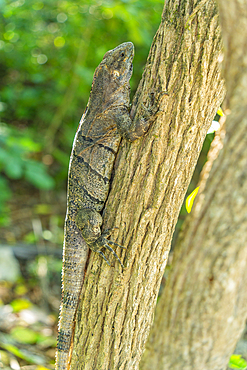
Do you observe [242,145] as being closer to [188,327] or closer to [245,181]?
[245,181]

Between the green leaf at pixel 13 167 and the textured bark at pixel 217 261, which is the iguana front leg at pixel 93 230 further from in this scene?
the green leaf at pixel 13 167

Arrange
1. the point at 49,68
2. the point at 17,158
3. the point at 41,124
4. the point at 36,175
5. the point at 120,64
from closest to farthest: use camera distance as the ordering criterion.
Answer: the point at 120,64
the point at 17,158
the point at 36,175
the point at 49,68
the point at 41,124

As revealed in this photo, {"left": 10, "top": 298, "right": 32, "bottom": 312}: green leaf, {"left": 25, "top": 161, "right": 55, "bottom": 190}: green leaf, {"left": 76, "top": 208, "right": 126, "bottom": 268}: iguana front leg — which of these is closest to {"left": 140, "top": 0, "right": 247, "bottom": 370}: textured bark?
{"left": 76, "top": 208, "right": 126, "bottom": 268}: iguana front leg

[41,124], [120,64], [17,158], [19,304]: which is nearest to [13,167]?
[17,158]

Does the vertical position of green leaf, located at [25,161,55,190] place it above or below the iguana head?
below

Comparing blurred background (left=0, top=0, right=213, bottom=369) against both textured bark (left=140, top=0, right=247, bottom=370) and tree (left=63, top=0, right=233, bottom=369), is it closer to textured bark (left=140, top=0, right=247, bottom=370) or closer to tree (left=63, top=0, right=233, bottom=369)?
tree (left=63, top=0, right=233, bottom=369)

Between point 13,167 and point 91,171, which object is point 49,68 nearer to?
point 13,167

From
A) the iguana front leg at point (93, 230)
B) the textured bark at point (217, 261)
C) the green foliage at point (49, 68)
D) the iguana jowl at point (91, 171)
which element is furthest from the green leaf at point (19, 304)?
the textured bark at point (217, 261)
